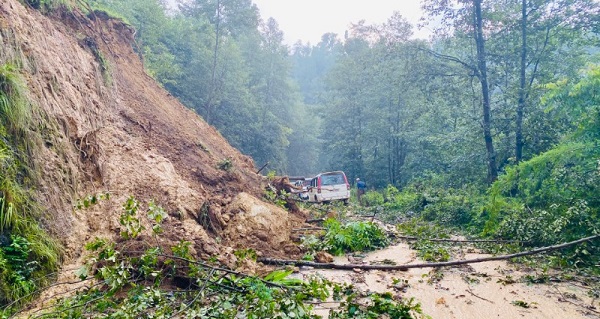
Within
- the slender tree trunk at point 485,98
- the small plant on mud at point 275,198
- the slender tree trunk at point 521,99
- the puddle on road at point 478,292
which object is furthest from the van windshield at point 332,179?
the puddle on road at point 478,292

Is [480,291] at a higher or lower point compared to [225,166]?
lower

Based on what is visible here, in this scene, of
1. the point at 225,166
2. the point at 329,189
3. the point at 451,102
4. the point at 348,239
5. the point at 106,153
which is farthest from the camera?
the point at 329,189

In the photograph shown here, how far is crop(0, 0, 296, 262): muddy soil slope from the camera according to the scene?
17.0ft

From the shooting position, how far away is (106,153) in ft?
21.8

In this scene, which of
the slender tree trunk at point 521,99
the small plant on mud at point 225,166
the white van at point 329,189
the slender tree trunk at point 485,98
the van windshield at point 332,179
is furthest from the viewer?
the van windshield at point 332,179

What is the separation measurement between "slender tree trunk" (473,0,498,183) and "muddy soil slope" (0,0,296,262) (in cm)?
891

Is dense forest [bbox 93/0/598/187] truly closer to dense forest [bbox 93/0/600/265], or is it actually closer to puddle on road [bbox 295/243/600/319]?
dense forest [bbox 93/0/600/265]

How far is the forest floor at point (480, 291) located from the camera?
4523 millimetres

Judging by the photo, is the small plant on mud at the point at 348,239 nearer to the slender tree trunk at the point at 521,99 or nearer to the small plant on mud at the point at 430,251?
the small plant on mud at the point at 430,251

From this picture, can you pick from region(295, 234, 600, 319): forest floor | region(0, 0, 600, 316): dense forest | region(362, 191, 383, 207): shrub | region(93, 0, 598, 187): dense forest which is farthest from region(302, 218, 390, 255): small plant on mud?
region(362, 191, 383, 207): shrub

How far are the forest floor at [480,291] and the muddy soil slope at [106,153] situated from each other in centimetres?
207

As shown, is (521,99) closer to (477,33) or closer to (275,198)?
(477,33)

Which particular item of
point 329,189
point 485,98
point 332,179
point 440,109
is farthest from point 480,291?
point 440,109

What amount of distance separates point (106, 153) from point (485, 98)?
1310 centimetres
